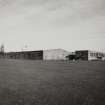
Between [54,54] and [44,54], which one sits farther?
[54,54]

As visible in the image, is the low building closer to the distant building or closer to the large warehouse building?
the large warehouse building

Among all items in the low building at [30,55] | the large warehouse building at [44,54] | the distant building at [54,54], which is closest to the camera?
the large warehouse building at [44,54]

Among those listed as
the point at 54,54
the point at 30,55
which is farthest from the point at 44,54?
the point at 30,55

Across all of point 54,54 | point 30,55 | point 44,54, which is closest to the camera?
point 44,54

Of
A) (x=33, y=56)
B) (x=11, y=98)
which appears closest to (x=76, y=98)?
(x=11, y=98)

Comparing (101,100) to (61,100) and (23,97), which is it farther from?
(23,97)

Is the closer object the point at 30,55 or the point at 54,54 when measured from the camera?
the point at 54,54

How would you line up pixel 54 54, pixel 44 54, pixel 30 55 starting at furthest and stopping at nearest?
1. pixel 30 55
2. pixel 54 54
3. pixel 44 54

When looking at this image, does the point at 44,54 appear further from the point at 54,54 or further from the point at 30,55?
the point at 30,55

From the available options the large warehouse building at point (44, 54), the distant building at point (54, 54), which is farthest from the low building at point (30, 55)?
the distant building at point (54, 54)

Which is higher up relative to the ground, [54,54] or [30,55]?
[54,54]

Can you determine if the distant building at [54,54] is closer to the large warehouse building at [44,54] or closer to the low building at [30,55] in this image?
the large warehouse building at [44,54]

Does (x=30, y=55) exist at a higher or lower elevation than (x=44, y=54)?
lower

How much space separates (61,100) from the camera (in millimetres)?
5891
